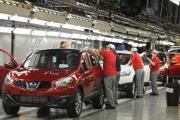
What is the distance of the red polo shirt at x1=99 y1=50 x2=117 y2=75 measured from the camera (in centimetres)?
1305

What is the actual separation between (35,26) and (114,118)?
1018cm

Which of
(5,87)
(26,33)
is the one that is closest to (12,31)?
(26,33)

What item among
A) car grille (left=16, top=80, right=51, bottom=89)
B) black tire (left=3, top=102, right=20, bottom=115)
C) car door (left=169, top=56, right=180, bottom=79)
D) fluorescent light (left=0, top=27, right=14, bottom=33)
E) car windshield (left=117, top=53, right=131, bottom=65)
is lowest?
black tire (left=3, top=102, right=20, bottom=115)

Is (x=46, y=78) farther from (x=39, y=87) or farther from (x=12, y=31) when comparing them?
(x=12, y=31)

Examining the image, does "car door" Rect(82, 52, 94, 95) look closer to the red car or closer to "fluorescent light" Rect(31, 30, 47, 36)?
the red car

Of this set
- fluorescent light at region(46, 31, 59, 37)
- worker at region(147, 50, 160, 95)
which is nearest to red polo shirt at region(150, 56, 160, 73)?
worker at region(147, 50, 160, 95)

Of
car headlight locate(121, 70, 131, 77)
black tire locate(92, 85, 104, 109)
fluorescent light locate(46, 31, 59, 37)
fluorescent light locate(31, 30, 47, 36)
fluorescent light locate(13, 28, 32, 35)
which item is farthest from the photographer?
fluorescent light locate(46, 31, 59, 37)

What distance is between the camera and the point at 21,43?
1975cm

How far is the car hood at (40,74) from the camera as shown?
10531 mm

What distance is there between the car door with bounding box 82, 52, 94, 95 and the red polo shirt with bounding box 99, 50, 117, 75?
2.96 ft

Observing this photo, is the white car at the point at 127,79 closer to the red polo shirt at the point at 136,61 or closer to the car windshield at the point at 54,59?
the red polo shirt at the point at 136,61

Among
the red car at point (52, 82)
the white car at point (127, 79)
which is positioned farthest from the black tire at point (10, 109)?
the white car at point (127, 79)

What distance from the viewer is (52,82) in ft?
34.1

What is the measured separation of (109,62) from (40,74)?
3.09m
